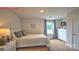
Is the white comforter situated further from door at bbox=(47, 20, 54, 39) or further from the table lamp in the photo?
the table lamp

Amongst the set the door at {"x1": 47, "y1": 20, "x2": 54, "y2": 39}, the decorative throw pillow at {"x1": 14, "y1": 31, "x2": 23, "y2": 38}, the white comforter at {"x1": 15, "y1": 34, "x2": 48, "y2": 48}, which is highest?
the door at {"x1": 47, "y1": 20, "x2": 54, "y2": 39}

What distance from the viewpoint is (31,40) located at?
202 centimetres

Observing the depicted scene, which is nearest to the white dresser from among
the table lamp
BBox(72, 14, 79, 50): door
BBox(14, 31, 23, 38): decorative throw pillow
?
BBox(72, 14, 79, 50): door

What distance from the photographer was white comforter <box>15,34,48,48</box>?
6.31ft

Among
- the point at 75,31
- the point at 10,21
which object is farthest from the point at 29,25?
the point at 75,31

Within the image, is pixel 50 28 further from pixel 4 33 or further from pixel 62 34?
pixel 4 33

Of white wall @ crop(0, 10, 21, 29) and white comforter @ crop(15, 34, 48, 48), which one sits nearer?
white wall @ crop(0, 10, 21, 29)

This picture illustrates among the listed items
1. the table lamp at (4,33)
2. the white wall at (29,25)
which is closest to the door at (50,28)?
the white wall at (29,25)

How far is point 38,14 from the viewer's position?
6.23ft

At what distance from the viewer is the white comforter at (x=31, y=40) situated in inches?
75.7

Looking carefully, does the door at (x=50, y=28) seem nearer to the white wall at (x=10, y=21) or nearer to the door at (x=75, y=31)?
the door at (x=75, y=31)

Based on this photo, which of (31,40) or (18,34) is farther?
(31,40)
